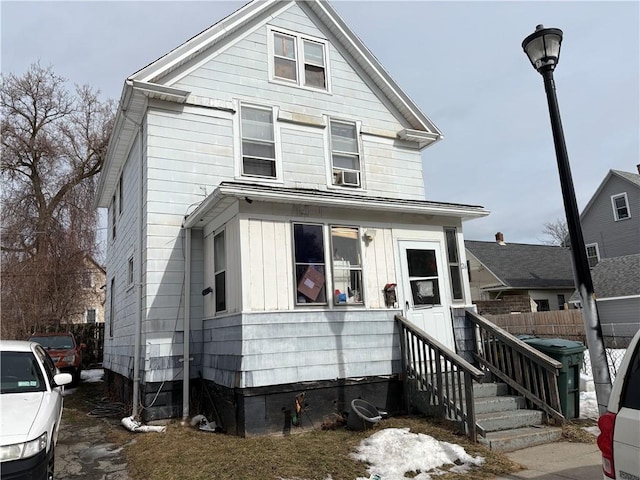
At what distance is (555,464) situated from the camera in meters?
5.88

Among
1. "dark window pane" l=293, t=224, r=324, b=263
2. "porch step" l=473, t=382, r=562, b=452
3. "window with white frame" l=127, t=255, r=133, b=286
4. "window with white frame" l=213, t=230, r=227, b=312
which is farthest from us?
"window with white frame" l=127, t=255, r=133, b=286

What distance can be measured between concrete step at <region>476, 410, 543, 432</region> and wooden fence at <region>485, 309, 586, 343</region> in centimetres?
1345

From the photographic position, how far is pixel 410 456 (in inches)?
235

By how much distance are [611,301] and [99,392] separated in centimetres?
2181

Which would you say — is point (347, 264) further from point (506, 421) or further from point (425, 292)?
point (506, 421)

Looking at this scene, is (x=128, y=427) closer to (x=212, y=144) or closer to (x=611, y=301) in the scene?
(x=212, y=144)

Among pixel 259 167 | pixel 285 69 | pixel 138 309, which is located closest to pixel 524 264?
pixel 285 69

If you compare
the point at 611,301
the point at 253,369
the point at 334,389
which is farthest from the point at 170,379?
the point at 611,301

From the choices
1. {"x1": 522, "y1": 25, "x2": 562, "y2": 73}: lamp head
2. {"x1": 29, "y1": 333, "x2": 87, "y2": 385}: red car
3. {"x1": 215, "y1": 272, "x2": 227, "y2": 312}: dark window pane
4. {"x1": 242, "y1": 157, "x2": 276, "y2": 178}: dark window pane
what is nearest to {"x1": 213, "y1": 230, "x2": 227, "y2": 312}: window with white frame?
{"x1": 215, "y1": 272, "x2": 227, "y2": 312}: dark window pane

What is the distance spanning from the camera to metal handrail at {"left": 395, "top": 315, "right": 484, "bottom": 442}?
6750 mm

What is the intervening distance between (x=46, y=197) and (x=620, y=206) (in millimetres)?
33283

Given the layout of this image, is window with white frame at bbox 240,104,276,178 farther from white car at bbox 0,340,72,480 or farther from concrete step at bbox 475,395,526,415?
concrete step at bbox 475,395,526,415

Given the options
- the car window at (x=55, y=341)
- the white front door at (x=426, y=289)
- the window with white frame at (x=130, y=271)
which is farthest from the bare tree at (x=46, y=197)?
the white front door at (x=426, y=289)

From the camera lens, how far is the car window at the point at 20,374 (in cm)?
553
